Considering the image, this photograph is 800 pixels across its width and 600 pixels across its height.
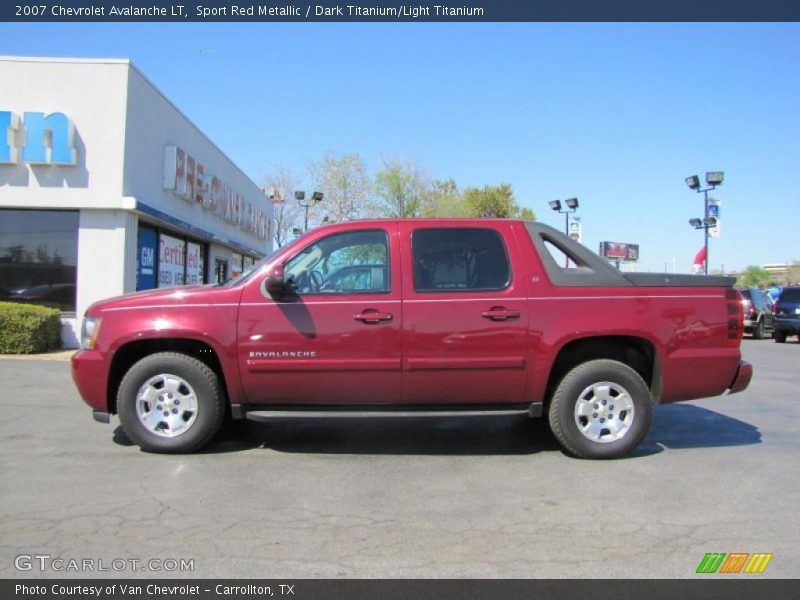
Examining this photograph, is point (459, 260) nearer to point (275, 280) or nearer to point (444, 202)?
point (275, 280)

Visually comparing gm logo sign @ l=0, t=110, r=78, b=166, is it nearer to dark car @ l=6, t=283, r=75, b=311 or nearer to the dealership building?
the dealership building

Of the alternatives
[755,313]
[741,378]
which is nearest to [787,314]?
[755,313]

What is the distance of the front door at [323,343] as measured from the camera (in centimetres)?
498

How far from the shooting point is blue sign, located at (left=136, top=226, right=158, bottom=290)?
1419 cm

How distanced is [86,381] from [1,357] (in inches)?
307

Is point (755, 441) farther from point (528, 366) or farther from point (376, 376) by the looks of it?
point (376, 376)

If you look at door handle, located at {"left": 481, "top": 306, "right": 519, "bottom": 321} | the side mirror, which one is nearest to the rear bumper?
door handle, located at {"left": 481, "top": 306, "right": 519, "bottom": 321}

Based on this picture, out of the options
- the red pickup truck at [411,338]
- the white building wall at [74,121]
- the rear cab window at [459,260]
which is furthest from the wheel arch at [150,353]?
the white building wall at [74,121]

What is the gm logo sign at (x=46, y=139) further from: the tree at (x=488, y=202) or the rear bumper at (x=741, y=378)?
the tree at (x=488, y=202)

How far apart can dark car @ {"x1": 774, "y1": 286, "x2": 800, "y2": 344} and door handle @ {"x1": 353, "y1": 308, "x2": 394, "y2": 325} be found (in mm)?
19393

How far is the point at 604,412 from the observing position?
16.8 ft

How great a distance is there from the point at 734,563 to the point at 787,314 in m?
19.9

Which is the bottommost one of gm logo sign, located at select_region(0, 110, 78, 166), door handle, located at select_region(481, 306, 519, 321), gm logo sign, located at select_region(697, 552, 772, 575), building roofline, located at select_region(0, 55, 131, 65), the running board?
gm logo sign, located at select_region(697, 552, 772, 575)

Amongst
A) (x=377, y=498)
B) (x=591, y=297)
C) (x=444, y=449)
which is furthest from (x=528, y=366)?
(x=377, y=498)
